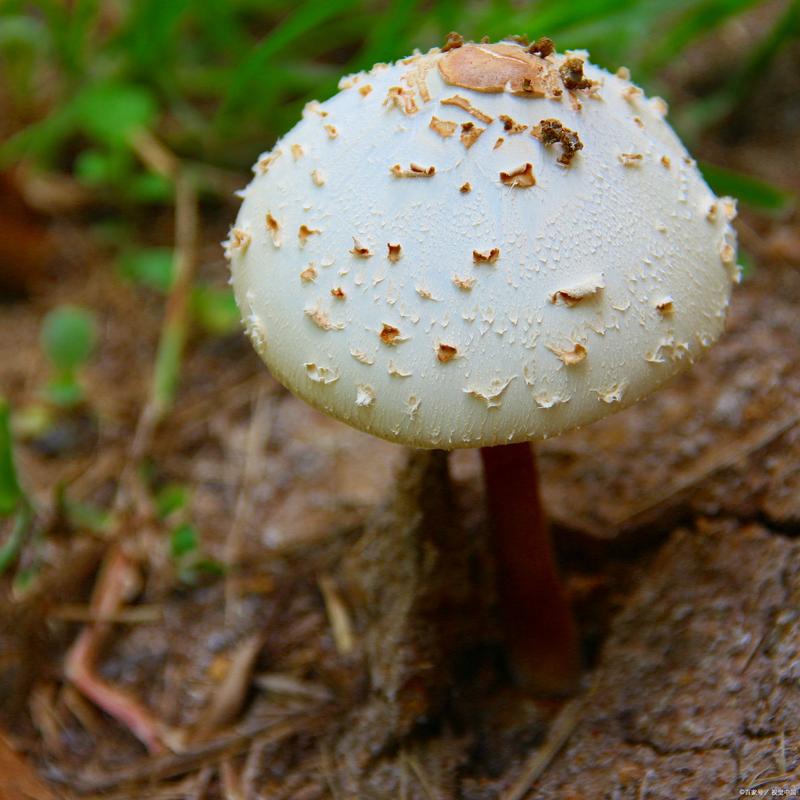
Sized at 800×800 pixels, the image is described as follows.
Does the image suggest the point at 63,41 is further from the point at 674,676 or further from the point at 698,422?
the point at 674,676

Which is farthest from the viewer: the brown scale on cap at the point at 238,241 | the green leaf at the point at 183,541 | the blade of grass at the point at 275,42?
the blade of grass at the point at 275,42

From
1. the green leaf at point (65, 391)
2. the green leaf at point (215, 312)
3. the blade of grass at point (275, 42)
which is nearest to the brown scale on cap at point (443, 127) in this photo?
the blade of grass at point (275, 42)

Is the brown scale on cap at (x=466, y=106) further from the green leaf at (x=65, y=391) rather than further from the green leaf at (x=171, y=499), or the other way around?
the green leaf at (x=65, y=391)

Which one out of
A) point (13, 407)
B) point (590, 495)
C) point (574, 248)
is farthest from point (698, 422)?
point (13, 407)

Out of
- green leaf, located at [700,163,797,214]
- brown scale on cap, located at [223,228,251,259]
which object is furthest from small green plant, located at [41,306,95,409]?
green leaf, located at [700,163,797,214]

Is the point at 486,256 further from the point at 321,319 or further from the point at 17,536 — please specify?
the point at 17,536
